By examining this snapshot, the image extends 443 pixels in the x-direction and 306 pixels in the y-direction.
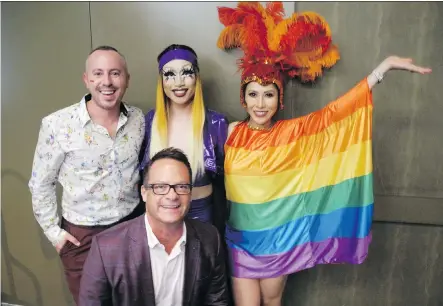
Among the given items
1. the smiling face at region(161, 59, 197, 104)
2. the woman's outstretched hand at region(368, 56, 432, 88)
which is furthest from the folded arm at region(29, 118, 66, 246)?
the woman's outstretched hand at region(368, 56, 432, 88)

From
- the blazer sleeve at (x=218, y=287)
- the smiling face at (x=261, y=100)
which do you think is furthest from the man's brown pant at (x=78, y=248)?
the smiling face at (x=261, y=100)

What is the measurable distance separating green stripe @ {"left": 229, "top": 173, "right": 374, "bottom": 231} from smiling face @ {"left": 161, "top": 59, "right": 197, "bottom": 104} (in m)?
0.54

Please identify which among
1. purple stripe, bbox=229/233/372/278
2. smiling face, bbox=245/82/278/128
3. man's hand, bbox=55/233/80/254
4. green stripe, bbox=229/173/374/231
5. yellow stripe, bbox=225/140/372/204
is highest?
smiling face, bbox=245/82/278/128

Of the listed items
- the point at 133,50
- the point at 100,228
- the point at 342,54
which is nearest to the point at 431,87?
the point at 342,54

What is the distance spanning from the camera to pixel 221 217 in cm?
194

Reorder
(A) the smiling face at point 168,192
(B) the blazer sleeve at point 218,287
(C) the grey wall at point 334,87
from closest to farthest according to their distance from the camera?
(A) the smiling face at point 168,192, (B) the blazer sleeve at point 218,287, (C) the grey wall at point 334,87

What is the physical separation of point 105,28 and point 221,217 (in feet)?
4.02

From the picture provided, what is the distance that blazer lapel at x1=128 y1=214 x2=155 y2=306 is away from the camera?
3.99 ft

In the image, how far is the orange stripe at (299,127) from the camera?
5.00 ft

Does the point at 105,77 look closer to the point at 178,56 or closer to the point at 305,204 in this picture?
the point at 178,56

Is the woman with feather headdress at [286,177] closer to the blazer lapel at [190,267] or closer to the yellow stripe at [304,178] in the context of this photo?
the yellow stripe at [304,178]

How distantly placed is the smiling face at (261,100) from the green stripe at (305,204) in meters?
0.37

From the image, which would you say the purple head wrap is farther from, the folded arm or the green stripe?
the green stripe

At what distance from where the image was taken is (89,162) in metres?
1.53
